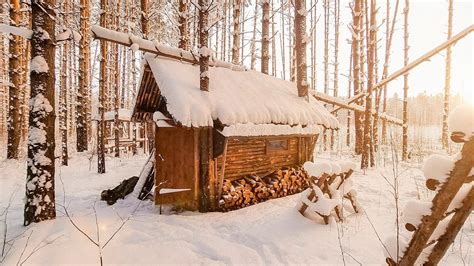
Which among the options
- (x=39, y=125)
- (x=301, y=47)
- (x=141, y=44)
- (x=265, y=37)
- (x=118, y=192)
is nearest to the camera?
(x=39, y=125)

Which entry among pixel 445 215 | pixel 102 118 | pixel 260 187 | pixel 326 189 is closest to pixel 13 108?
pixel 102 118

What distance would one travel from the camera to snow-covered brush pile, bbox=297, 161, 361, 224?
4.96 m

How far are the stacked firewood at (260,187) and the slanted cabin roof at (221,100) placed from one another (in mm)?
1371

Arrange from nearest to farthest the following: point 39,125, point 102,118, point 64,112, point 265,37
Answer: point 39,125, point 102,118, point 265,37, point 64,112

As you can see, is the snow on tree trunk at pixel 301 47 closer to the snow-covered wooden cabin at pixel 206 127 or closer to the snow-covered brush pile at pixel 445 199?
the snow-covered wooden cabin at pixel 206 127

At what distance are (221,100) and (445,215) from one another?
502 cm

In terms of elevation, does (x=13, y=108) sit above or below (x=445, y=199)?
above

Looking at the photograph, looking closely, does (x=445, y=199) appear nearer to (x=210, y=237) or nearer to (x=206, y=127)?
(x=210, y=237)

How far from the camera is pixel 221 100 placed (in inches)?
243

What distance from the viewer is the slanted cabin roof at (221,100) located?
18.0 ft

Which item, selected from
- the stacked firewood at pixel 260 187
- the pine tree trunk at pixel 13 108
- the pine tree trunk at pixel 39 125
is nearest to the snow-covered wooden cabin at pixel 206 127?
the stacked firewood at pixel 260 187

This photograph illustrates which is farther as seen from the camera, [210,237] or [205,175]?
[205,175]

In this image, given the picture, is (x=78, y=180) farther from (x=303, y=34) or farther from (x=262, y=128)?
(x=303, y=34)

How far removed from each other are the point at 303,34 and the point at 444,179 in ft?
27.5
